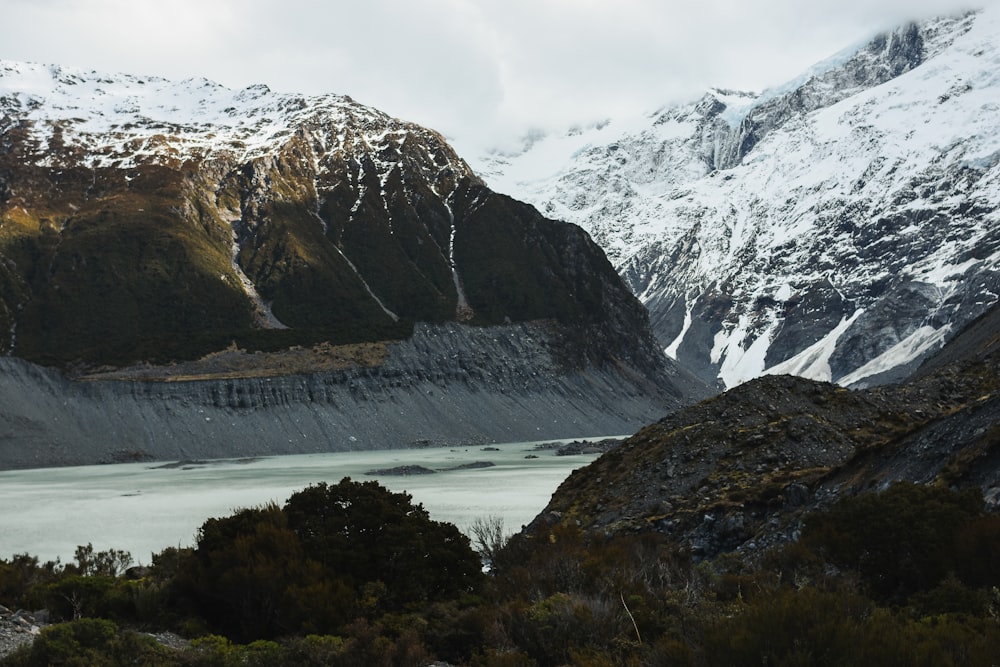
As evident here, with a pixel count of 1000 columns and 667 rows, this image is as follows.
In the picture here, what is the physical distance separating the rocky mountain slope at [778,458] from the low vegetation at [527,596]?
136 inches

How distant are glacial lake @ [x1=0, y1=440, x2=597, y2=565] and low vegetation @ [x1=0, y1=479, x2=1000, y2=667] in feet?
53.5

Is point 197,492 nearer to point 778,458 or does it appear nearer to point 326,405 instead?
point 778,458

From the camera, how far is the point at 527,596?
69.7ft

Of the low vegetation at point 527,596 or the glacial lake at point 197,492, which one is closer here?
the low vegetation at point 527,596

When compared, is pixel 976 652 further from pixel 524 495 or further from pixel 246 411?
pixel 246 411

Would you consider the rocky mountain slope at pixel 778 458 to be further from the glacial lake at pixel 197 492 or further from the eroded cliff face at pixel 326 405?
the eroded cliff face at pixel 326 405

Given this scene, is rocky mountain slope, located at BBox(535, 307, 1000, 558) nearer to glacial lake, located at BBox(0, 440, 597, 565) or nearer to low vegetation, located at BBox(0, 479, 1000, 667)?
low vegetation, located at BBox(0, 479, 1000, 667)

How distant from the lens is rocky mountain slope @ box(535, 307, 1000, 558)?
2809cm

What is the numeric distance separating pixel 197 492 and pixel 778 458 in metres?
55.1

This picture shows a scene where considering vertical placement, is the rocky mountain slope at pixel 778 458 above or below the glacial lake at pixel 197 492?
above

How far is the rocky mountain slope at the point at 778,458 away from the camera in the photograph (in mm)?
28094

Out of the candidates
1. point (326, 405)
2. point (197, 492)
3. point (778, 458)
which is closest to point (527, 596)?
point (778, 458)

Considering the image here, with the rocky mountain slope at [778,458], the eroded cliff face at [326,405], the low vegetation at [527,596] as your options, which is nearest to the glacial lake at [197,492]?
the eroded cliff face at [326,405]

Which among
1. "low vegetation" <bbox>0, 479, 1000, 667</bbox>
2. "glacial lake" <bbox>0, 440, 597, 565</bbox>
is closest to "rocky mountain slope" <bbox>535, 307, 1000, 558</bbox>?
"low vegetation" <bbox>0, 479, 1000, 667</bbox>
